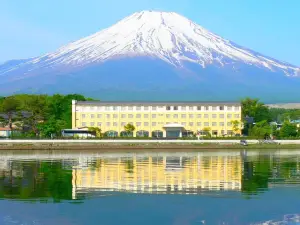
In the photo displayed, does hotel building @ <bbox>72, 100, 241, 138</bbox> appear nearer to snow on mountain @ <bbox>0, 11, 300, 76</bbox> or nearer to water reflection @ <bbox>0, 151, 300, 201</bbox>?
water reflection @ <bbox>0, 151, 300, 201</bbox>

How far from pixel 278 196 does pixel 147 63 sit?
429 feet

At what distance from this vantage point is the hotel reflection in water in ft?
59.2

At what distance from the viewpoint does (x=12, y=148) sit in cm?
4044

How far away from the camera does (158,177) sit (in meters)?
21.0

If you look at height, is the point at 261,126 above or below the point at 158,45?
below

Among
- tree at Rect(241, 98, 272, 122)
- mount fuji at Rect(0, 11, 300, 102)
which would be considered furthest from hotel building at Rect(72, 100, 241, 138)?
mount fuji at Rect(0, 11, 300, 102)

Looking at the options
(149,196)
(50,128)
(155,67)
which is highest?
(155,67)

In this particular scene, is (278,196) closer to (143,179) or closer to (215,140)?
(143,179)

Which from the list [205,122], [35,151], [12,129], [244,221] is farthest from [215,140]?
[244,221]

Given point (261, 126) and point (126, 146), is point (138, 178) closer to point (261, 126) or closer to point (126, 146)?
point (126, 146)

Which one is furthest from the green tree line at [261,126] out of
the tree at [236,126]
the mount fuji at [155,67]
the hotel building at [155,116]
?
the mount fuji at [155,67]

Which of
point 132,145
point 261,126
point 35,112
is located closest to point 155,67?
point 35,112

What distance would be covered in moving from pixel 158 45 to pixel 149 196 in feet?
427

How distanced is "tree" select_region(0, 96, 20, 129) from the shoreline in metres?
11.5
